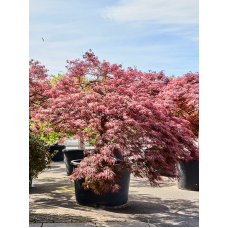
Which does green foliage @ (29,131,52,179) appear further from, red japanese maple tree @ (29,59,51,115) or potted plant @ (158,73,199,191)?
potted plant @ (158,73,199,191)

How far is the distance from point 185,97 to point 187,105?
0.68 ft

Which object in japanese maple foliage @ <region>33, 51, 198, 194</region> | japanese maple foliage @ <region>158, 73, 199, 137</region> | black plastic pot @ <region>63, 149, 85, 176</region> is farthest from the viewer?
black plastic pot @ <region>63, 149, 85, 176</region>

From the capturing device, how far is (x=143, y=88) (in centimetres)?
533

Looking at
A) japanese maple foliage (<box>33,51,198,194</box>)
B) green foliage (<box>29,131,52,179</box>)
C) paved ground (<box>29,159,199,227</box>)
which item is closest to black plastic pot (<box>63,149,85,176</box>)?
paved ground (<box>29,159,199,227</box>)

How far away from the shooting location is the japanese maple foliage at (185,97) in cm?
610

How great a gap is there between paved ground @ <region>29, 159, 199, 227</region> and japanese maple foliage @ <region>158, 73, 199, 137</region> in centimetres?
191

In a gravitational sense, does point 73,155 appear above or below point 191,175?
above

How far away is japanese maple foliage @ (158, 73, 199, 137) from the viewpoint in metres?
6.10

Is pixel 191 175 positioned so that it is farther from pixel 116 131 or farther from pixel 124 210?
pixel 116 131

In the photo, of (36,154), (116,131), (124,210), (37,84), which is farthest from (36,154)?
(116,131)

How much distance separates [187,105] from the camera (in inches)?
249

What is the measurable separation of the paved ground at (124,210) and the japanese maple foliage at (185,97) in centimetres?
191

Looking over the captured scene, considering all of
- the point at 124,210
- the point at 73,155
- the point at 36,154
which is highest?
the point at 36,154
